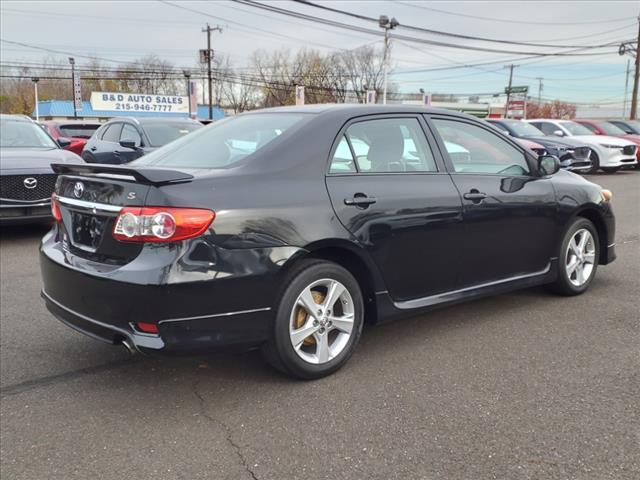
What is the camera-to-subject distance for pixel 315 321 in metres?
3.38

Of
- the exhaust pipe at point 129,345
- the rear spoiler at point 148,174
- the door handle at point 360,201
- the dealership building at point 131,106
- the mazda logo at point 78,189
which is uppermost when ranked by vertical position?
the dealership building at point 131,106

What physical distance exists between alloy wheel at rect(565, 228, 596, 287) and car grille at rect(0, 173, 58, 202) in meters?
5.95

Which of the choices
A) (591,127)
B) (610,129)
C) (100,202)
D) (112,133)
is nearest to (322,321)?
(100,202)

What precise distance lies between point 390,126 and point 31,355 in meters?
2.85

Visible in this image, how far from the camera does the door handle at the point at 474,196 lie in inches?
162

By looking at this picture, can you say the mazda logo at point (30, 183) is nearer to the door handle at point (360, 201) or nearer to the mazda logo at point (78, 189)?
the mazda logo at point (78, 189)

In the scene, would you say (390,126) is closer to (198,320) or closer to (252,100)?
(198,320)

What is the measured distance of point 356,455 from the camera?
268 centimetres

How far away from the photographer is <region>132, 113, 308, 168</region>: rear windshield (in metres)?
3.57

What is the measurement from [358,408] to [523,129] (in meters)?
15.5

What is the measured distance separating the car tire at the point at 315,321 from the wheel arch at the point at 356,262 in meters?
0.08

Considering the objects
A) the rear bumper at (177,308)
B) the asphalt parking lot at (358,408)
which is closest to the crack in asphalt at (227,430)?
the asphalt parking lot at (358,408)

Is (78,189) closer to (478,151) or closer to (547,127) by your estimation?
(478,151)

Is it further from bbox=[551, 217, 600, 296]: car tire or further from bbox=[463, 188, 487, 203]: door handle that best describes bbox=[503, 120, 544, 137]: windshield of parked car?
bbox=[463, 188, 487, 203]: door handle
